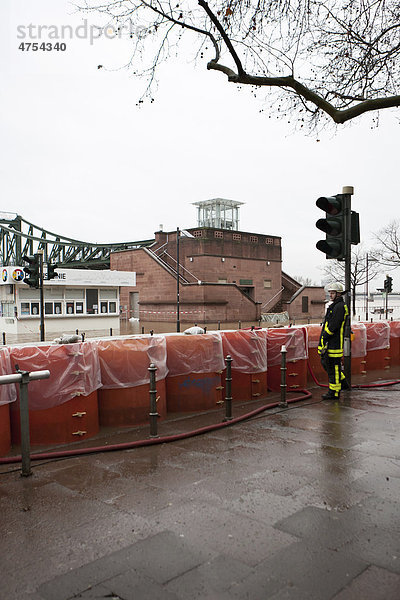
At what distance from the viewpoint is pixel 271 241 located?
52.3 metres

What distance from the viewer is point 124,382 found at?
6430mm

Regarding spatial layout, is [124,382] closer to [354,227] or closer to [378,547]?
[378,547]

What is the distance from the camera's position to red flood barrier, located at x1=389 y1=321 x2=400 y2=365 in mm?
12422

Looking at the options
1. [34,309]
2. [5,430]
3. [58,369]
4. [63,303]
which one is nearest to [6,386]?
[5,430]

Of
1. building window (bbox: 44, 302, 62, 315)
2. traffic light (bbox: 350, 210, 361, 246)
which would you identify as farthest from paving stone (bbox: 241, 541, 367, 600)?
building window (bbox: 44, 302, 62, 315)

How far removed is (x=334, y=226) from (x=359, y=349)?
3469 millimetres

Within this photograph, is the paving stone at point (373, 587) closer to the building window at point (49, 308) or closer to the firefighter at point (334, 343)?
the firefighter at point (334, 343)

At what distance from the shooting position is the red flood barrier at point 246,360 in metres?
7.80

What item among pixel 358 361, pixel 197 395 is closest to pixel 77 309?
pixel 358 361

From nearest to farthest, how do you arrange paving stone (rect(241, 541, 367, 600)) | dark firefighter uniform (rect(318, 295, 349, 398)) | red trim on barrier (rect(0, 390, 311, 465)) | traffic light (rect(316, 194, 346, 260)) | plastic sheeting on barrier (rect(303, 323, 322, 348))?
paving stone (rect(241, 541, 367, 600))
red trim on barrier (rect(0, 390, 311, 465))
dark firefighter uniform (rect(318, 295, 349, 398))
traffic light (rect(316, 194, 346, 260))
plastic sheeting on barrier (rect(303, 323, 322, 348))

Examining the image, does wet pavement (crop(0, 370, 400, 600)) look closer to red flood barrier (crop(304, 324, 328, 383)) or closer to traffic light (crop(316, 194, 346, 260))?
traffic light (crop(316, 194, 346, 260))

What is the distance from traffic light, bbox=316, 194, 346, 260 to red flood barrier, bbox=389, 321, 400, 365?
4685 mm

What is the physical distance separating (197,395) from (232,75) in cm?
441

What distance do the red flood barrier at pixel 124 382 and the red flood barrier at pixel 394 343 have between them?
7891mm
